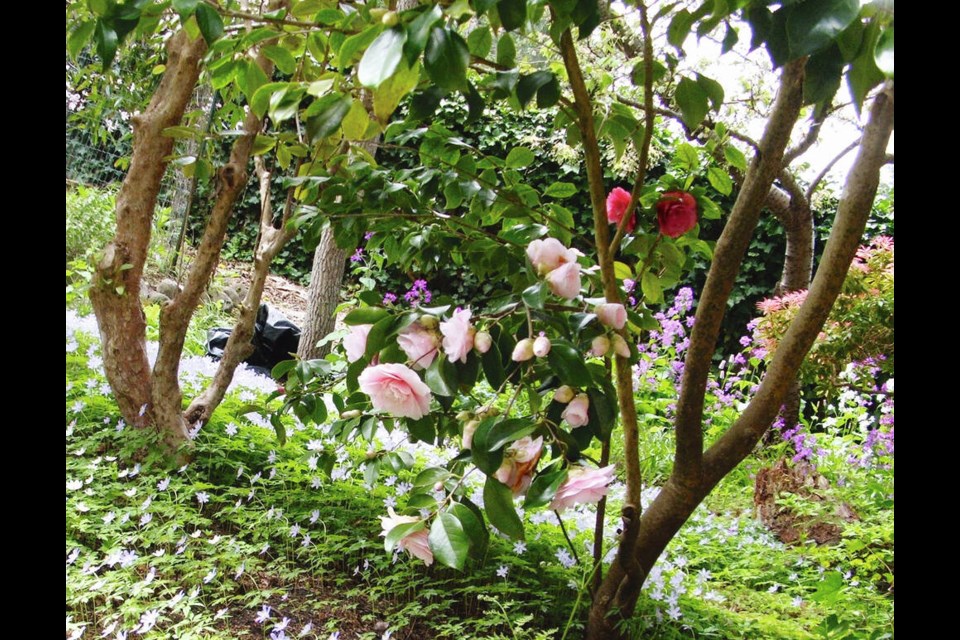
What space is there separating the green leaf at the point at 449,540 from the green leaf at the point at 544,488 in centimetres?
10

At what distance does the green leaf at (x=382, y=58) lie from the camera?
0.65m

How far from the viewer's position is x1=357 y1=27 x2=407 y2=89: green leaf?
0.65 metres

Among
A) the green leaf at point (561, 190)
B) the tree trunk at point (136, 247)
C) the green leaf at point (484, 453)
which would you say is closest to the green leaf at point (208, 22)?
the green leaf at point (484, 453)

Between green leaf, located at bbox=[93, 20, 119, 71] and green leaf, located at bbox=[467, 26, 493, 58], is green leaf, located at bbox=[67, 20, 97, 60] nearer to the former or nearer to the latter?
green leaf, located at bbox=[93, 20, 119, 71]

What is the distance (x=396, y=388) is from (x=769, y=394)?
2.49 feet

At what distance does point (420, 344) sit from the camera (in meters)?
1.04

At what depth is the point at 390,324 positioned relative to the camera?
3.50 feet

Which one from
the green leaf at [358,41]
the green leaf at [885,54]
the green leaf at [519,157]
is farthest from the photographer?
the green leaf at [519,157]

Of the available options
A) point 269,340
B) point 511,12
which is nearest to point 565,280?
point 511,12

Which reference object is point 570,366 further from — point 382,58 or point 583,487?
point 382,58

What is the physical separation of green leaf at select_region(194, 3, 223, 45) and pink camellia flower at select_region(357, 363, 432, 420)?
1.56ft

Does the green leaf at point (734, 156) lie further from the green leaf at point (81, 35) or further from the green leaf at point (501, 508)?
the green leaf at point (81, 35)
